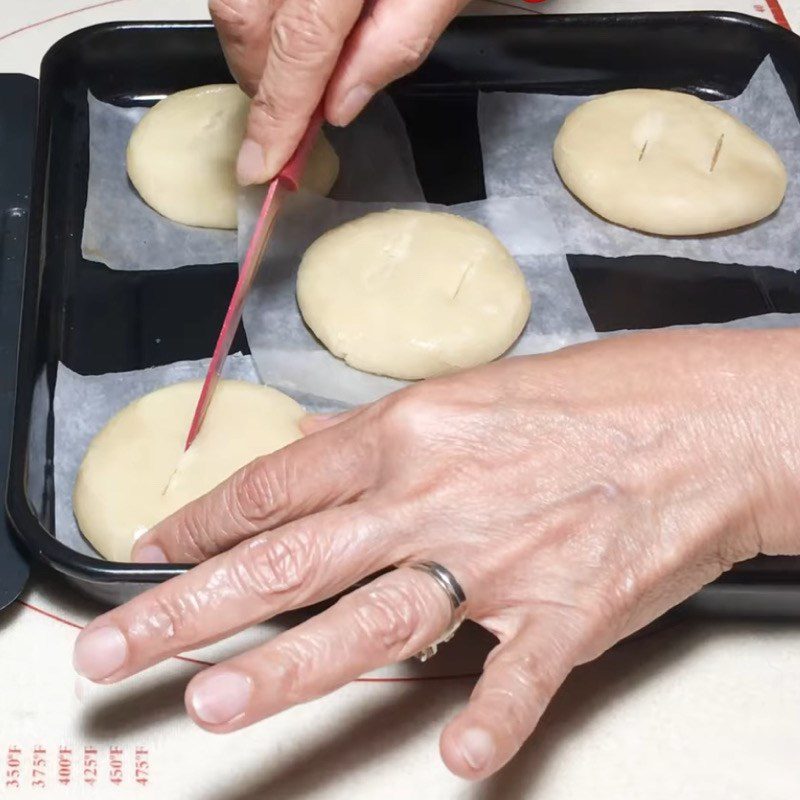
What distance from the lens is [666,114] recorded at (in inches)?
82.3

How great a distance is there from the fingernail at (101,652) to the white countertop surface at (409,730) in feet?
0.99

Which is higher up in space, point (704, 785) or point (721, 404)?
point (721, 404)

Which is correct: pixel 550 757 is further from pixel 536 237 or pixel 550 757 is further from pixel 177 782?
pixel 536 237

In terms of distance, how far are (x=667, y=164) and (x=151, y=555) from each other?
1241mm

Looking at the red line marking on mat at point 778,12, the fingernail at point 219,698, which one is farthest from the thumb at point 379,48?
the red line marking on mat at point 778,12

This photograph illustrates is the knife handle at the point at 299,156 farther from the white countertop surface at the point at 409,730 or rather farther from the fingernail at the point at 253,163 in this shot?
the white countertop surface at the point at 409,730

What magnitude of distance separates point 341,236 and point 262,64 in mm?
400

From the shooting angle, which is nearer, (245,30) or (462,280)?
(245,30)

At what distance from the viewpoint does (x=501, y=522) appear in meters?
1.18

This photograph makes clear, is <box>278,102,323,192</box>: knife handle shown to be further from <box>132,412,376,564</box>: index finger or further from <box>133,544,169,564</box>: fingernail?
<box>133,544,169,564</box>: fingernail

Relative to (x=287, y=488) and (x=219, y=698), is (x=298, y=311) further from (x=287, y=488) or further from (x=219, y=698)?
(x=219, y=698)

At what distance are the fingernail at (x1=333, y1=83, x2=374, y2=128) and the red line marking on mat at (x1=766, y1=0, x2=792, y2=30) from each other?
1319mm

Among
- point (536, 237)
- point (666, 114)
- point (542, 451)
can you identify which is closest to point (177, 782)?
point (542, 451)

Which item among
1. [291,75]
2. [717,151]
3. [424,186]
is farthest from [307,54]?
[717,151]
